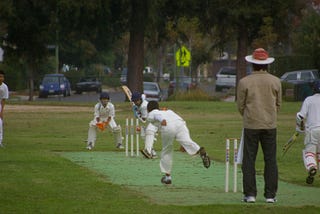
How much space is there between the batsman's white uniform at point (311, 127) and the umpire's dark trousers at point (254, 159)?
2.72 meters

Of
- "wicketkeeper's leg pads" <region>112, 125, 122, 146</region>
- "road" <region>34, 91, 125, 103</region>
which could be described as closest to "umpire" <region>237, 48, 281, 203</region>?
"wicketkeeper's leg pads" <region>112, 125, 122, 146</region>

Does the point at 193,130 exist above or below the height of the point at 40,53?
below

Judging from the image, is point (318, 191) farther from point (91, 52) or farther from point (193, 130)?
Answer: point (91, 52)

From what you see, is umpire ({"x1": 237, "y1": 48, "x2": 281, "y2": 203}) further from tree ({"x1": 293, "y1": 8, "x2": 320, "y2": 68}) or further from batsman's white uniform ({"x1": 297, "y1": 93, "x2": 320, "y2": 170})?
tree ({"x1": 293, "y1": 8, "x2": 320, "y2": 68})

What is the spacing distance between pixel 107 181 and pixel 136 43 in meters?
35.4

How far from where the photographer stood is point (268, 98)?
1353 centimetres

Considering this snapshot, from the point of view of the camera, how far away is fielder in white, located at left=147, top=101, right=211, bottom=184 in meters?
15.7

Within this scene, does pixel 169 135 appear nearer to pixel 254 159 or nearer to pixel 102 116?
pixel 254 159

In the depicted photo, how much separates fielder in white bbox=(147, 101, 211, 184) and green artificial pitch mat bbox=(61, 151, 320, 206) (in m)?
0.32

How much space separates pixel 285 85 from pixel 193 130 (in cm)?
1966

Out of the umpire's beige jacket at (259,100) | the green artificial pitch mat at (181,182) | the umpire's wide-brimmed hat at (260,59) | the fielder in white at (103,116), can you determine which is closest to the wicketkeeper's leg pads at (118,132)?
the fielder in white at (103,116)

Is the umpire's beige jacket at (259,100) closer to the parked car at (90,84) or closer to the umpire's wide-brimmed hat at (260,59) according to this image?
the umpire's wide-brimmed hat at (260,59)

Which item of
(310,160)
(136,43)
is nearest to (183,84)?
(136,43)

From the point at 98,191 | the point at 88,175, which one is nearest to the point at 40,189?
the point at 98,191
